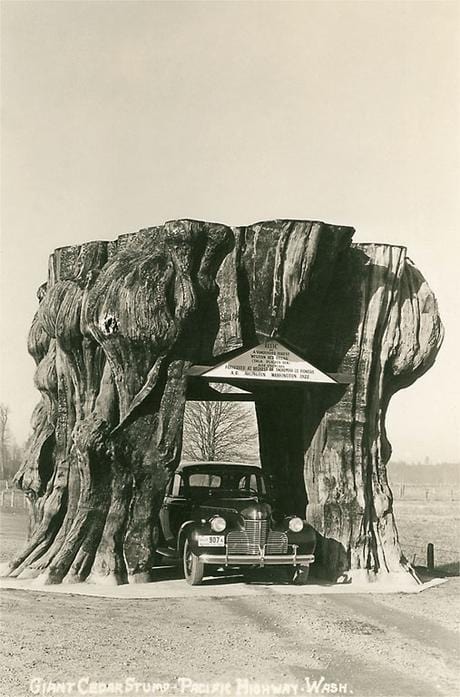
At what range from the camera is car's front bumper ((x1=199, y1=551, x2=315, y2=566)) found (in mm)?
13094

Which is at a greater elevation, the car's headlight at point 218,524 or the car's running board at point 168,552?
the car's headlight at point 218,524

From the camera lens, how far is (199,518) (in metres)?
13.9

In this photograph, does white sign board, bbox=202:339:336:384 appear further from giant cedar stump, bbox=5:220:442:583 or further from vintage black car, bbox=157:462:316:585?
vintage black car, bbox=157:462:316:585

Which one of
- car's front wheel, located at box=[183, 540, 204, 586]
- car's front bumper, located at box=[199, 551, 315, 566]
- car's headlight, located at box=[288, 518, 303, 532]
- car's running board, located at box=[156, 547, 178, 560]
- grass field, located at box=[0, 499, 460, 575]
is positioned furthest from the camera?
grass field, located at box=[0, 499, 460, 575]

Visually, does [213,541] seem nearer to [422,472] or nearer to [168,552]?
[168,552]

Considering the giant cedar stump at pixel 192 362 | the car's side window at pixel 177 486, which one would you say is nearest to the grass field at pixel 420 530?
the giant cedar stump at pixel 192 362

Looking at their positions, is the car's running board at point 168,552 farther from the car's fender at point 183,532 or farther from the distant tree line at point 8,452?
the distant tree line at point 8,452

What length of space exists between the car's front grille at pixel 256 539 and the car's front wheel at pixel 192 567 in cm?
58

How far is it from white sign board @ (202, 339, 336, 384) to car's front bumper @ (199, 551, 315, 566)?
2.62m

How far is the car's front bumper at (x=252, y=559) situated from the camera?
1309 cm

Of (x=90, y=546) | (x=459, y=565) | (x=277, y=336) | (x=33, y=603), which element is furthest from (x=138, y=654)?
(x=459, y=565)

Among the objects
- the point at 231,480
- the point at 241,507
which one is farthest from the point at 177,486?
the point at 241,507

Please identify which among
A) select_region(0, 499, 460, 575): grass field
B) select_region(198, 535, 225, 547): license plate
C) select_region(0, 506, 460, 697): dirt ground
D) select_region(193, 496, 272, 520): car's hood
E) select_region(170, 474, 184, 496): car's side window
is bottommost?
select_region(0, 506, 460, 697): dirt ground

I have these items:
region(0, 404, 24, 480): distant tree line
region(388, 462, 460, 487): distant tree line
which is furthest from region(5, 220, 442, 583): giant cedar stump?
region(388, 462, 460, 487): distant tree line
